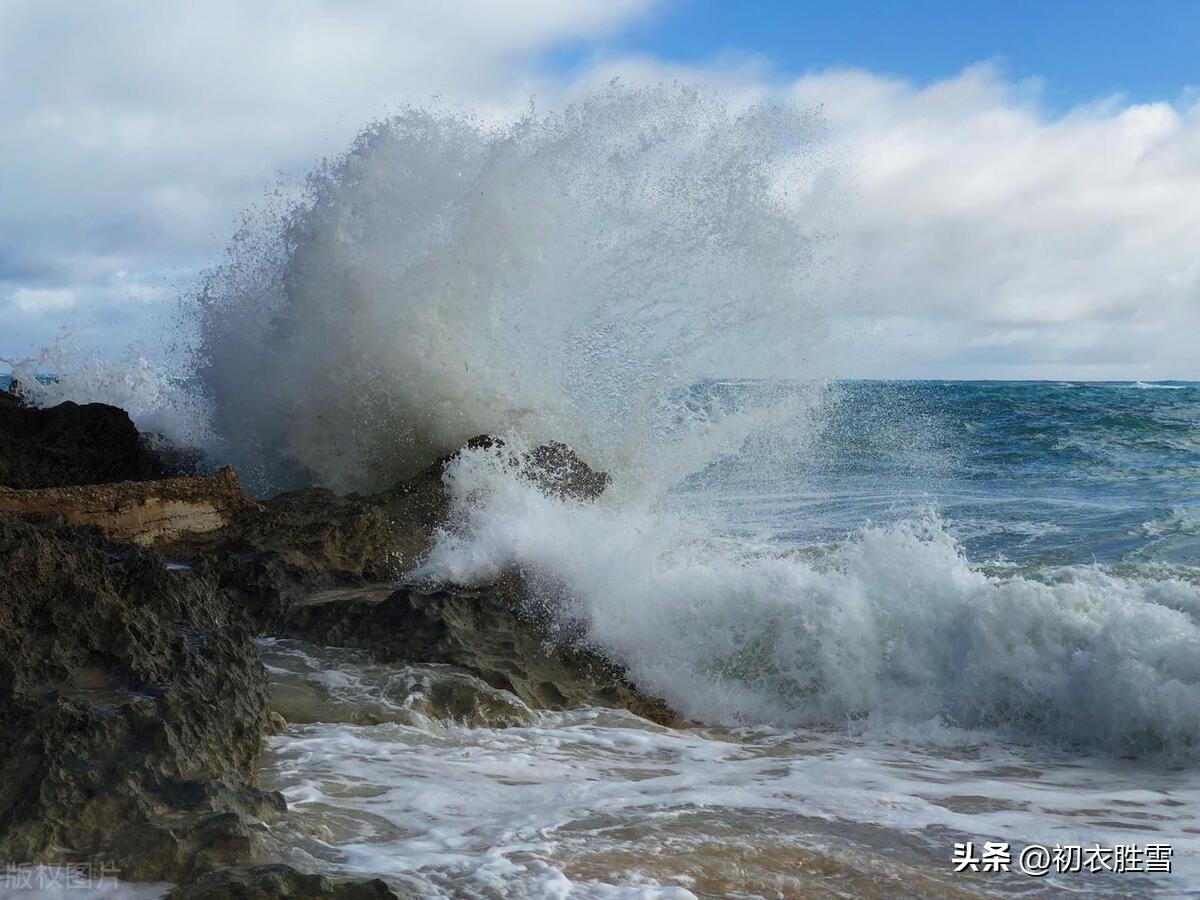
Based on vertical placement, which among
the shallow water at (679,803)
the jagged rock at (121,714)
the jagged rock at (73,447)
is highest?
the jagged rock at (73,447)

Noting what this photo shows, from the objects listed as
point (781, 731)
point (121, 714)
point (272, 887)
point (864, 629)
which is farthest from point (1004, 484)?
point (272, 887)

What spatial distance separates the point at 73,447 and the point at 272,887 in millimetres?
6749

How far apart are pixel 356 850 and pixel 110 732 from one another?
71cm

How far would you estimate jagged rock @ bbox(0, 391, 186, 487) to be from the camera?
780 cm

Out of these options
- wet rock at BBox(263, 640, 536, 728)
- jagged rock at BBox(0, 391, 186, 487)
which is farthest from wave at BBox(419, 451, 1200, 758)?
jagged rock at BBox(0, 391, 186, 487)

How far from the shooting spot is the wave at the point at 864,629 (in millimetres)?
4980

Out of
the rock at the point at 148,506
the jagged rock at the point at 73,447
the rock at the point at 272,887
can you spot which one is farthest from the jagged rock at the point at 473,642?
the jagged rock at the point at 73,447

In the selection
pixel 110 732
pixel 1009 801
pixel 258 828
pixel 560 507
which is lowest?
pixel 1009 801

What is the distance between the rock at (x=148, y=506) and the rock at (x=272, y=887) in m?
3.54

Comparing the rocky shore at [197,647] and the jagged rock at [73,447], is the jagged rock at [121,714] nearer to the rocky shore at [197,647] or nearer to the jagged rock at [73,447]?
the rocky shore at [197,647]

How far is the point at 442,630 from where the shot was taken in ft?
15.7

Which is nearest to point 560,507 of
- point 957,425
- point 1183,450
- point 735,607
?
point 735,607

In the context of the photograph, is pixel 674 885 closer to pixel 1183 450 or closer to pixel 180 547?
pixel 180 547

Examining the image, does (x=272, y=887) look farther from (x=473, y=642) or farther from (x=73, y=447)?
(x=73, y=447)
